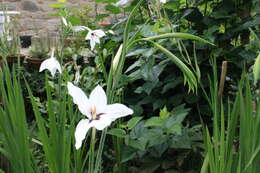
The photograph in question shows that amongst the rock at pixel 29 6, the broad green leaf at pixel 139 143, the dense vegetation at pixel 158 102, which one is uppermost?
the rock at pixel 29 6

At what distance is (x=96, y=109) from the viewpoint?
76 cm

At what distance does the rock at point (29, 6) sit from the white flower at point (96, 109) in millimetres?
5831

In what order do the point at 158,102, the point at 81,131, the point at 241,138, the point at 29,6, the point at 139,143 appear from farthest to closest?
the point at 29,6 → the point at 158,102 → the point at 139,143 → the point at 241,138 → the point at 81,131

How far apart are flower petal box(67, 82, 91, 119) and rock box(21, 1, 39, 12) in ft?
19.1

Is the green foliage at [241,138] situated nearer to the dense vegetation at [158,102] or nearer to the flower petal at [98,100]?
the dense vegetation at [158,102]

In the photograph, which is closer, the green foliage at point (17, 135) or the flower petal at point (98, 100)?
the flower petal at point (98, 100)

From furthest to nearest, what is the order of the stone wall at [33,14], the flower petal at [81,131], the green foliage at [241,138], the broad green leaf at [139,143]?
the stone wall at [33,14], the broad green leaf at [139,143], the green foliage at [241,138], the flower petal at [81,131]

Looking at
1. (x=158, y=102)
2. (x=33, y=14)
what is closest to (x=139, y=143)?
(x=158, y=102)

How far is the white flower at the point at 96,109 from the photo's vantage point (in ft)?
2.35

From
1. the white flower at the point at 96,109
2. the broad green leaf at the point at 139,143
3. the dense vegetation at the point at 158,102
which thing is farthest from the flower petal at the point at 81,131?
the broad green leaf at the point at 139,143

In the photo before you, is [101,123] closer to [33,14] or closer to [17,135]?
[17,135]

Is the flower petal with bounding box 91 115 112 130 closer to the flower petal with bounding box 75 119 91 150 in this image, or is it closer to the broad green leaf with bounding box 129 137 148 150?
the flower petal with bounding box 75 119 91 150

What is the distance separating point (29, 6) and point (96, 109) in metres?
5.91

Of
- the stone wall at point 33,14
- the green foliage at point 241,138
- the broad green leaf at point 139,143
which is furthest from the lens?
the stone wall at point 33,14
